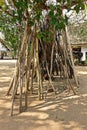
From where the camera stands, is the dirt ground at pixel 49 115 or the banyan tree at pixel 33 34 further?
the banyan tree at pixel 33 34

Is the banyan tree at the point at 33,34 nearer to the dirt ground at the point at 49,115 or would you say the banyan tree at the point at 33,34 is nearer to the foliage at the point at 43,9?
the foliage at the point at 43,9

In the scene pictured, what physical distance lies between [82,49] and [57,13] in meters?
21.7

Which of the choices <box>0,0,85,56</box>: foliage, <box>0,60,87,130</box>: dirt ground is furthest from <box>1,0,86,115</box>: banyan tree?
<box>0,60,87,130</box>: dirt ground

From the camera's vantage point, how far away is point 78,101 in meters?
6.30

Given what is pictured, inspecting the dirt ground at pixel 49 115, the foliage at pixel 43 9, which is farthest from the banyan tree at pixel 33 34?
the dirt ground at pixel 49 115

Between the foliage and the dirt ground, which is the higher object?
the foliage

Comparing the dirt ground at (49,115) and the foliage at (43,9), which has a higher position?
the foliage at (43,9)

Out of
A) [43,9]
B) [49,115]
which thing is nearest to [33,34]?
[43,9]

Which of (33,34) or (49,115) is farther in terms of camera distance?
(33,34)

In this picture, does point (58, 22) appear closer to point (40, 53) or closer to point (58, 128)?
point (58, 128)

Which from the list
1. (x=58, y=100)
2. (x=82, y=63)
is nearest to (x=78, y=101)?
(x=58, y=100)

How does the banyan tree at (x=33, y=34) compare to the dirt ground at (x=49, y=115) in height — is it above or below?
above

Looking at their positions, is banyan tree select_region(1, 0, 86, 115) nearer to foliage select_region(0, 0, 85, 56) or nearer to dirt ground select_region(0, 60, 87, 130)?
foliage select_region(0, 0, 85, 56)

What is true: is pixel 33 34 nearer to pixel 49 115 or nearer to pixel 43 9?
pixel 43 9
